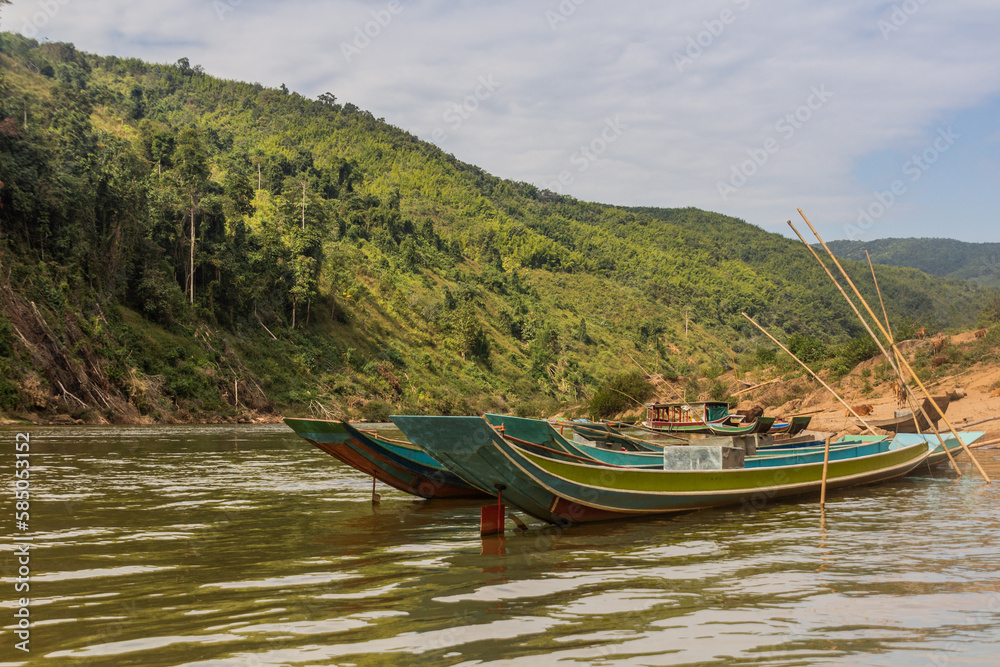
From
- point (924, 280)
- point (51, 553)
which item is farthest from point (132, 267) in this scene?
point (924, 280)

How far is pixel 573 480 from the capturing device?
29.2 ft

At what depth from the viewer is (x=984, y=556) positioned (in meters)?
7.55

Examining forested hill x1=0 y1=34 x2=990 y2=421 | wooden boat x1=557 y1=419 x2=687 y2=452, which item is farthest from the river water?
forested hill x1=0 y1=34 x2=990 y2=421

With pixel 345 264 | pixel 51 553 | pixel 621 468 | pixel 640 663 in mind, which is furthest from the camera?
pixel 345 264

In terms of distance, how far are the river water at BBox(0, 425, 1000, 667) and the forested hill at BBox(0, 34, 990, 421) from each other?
22557 millimetres

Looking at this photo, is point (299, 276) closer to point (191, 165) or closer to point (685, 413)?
point (191, 165)

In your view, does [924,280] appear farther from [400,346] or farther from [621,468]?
[621,468]

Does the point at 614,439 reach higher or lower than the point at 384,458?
lower

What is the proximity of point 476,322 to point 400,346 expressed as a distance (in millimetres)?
9676

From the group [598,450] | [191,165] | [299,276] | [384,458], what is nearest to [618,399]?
[299,276]

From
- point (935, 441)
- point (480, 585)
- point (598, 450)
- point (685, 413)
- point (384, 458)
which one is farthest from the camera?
point (685, 413)

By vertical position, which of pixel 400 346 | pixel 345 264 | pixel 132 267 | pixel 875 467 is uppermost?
pixel 345 264

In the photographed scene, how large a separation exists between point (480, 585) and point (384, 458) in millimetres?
5583

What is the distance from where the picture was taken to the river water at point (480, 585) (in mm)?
4562
